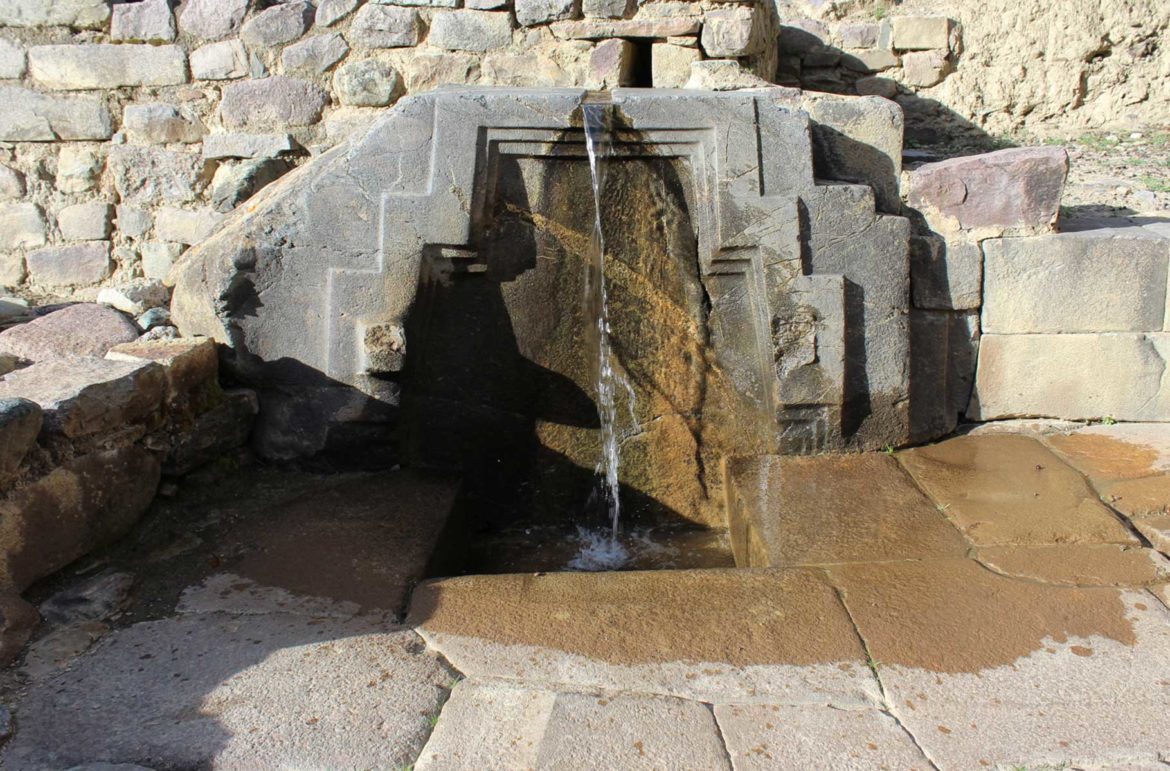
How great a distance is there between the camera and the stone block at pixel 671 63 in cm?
416

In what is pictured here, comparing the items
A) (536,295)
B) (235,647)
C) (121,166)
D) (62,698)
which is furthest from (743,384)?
(121,166)

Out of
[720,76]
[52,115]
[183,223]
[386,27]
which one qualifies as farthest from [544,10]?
[52,115]

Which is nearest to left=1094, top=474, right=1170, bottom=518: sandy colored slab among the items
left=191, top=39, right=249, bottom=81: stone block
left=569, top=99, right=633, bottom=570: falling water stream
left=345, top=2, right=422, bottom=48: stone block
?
left=569, top=99, right=633, bottom=570: falling water stream

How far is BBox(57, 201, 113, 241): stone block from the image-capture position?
14.8 feet

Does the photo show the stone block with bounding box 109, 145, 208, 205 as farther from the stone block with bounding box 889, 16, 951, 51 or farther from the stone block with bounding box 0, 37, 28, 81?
the stone block with bounding box 889, 16, 951, 51

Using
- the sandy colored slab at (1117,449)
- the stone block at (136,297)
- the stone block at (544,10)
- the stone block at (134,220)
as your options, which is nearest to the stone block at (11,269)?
the stone block at (134,220)

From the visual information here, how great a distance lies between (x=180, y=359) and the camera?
3158 mm

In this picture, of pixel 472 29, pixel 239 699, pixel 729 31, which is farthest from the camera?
pixel 472 29

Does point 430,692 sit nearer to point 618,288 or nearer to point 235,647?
point 235,647

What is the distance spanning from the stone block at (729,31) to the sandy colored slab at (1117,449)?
203 cm

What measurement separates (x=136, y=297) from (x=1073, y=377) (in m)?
3.80

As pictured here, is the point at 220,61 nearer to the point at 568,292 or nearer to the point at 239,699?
the point at 568,292

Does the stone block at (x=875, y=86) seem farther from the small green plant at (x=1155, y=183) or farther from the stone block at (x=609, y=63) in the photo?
the stone block at (x=609, y=63)

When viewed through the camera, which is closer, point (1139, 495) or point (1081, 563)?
point (1081, 563)
